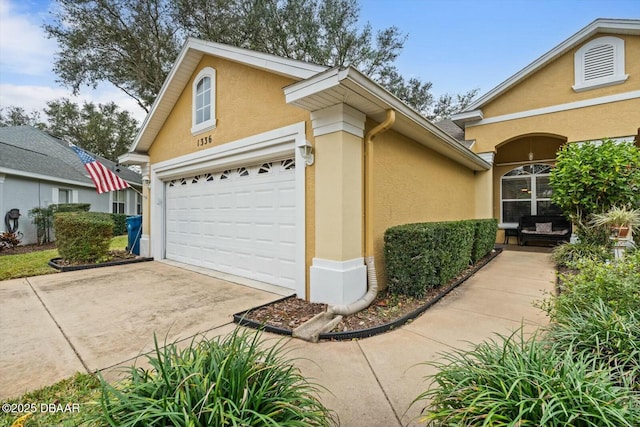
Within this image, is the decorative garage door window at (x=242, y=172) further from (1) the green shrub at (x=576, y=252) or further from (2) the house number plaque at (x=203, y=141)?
(1) the green shrub at (x=576, y=252)

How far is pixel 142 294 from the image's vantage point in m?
5.15

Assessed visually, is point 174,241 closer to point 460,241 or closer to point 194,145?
Result: point 194,145

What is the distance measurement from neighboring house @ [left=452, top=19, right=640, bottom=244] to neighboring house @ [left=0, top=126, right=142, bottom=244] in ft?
51.7

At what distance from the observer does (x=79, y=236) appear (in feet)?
24.5

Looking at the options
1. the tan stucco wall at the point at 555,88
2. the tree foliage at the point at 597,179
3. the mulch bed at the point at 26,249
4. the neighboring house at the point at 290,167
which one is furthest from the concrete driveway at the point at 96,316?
the tan stucco wall at the point at 555,88

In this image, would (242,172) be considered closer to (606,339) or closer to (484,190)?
(606,339)

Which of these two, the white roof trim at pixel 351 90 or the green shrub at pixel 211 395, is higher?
the white roof trim at pixel 351 90

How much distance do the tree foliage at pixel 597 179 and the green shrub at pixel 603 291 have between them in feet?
16.2

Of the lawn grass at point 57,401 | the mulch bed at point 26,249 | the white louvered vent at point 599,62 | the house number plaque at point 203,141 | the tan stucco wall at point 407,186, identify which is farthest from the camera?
the mulch bed at point 26,249

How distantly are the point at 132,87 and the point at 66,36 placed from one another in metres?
3.07

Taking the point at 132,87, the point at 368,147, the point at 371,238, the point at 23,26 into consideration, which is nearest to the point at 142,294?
the point at 371,238

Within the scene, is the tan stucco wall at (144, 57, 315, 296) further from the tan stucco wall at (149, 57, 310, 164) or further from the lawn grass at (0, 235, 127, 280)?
the lawn grass at (0, 235, 127, 280)

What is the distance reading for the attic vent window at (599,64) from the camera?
8.37 meters

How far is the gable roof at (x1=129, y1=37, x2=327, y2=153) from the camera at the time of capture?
457cm
